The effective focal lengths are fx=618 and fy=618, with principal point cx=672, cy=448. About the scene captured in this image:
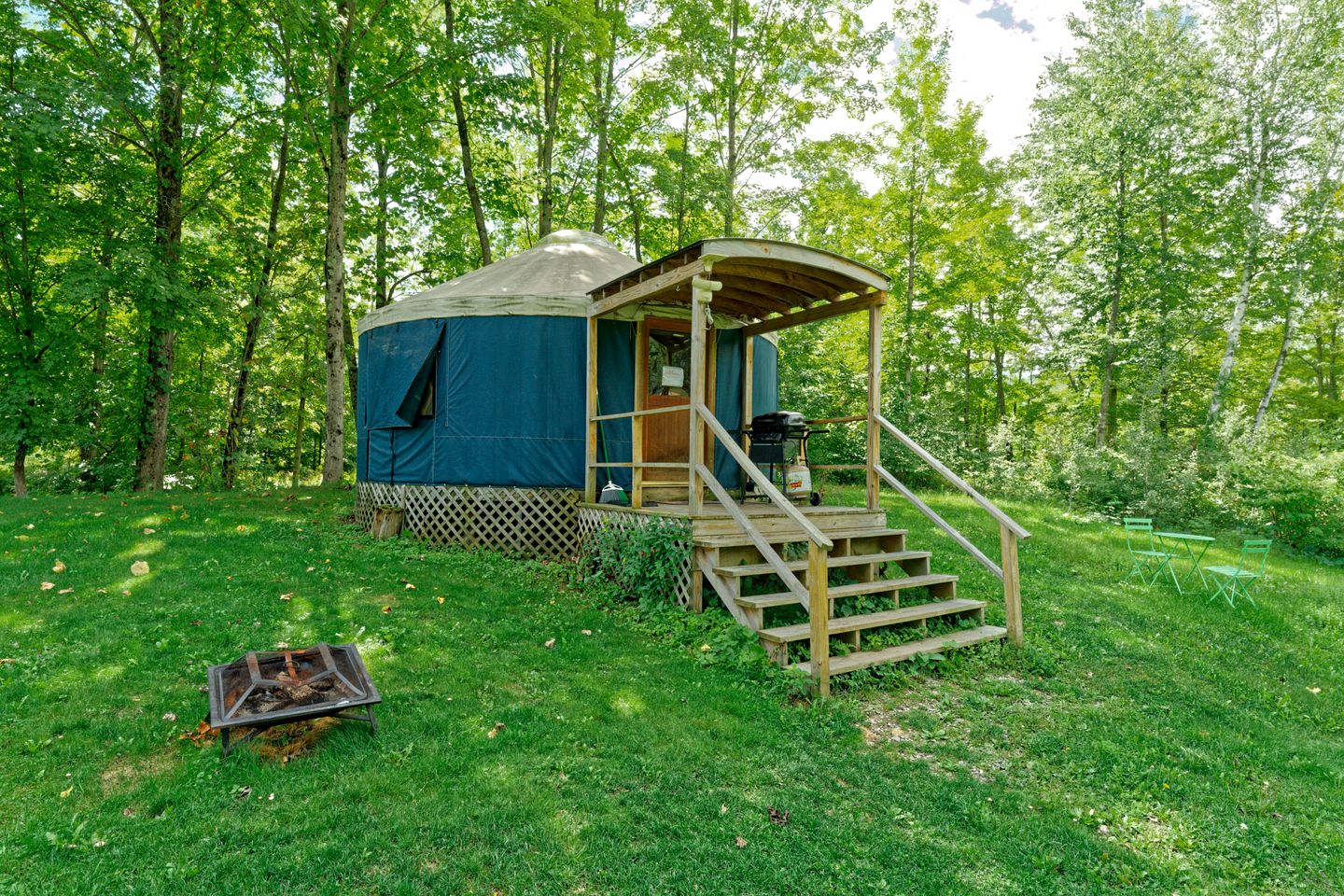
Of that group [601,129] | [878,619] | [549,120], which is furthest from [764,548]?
[601,129]

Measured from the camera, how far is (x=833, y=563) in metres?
4.57

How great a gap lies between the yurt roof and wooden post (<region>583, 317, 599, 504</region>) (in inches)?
21.7

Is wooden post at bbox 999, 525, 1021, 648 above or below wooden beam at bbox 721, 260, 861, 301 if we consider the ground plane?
below

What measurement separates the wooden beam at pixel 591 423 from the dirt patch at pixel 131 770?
392cm

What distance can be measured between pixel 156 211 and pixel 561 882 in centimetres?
1252

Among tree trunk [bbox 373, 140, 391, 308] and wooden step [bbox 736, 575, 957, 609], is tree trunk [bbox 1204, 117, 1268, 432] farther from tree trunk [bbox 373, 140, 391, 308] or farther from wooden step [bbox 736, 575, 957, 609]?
tree trunk [bbox 373, 140, 391, 308]

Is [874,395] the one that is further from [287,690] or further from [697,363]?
[287,690]

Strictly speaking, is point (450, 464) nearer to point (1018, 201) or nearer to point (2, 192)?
point (2, 192)

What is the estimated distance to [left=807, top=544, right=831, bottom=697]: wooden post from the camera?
11.7ft

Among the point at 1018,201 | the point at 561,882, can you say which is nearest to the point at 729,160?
the point at 1018,201

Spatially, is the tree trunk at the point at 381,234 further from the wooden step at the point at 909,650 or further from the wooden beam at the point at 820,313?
the wooden step at the point at 909,650

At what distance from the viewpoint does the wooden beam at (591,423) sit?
6148 mm

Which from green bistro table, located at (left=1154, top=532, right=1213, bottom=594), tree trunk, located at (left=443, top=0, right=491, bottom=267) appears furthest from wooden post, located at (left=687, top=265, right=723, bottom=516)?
tree trunk, located at (left=443, top=0, right=491, bottom=267)

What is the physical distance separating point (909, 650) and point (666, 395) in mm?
3761
